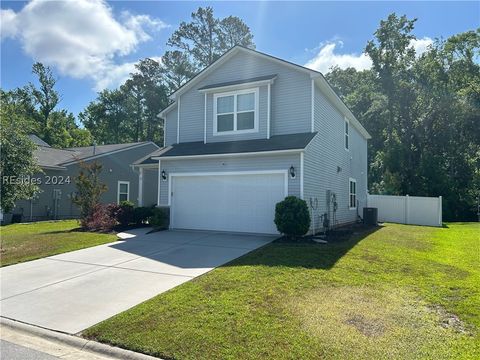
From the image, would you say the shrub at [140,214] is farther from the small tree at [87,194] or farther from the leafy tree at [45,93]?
the leafy tree at [45,93]

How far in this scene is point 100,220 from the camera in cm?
1515

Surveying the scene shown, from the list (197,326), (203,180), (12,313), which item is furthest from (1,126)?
(197,326)

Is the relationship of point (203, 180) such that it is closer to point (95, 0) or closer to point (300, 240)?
point (300, 240)

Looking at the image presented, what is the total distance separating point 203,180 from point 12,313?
8.82m

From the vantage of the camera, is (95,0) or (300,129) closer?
(95,0)

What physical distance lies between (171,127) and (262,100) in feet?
18.1

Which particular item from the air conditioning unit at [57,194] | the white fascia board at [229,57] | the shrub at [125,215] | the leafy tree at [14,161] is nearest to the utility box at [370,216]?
the white fascia board at [229,57]

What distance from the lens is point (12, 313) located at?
612 centimetres

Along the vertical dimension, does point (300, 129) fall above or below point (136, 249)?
above

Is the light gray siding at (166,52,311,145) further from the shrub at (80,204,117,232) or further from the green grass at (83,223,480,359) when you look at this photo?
the green grass at (83,223,480,359)

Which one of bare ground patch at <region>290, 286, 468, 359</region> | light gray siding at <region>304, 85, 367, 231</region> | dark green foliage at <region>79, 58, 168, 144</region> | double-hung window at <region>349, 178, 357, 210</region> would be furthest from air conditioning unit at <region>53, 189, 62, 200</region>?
dark green foliage at <region>79, 58, 168, 144</region>

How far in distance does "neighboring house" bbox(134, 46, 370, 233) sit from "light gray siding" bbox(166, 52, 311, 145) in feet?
0.12

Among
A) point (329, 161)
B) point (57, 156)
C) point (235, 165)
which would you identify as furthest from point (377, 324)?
point (57, 156)

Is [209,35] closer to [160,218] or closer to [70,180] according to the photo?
[70,180]
